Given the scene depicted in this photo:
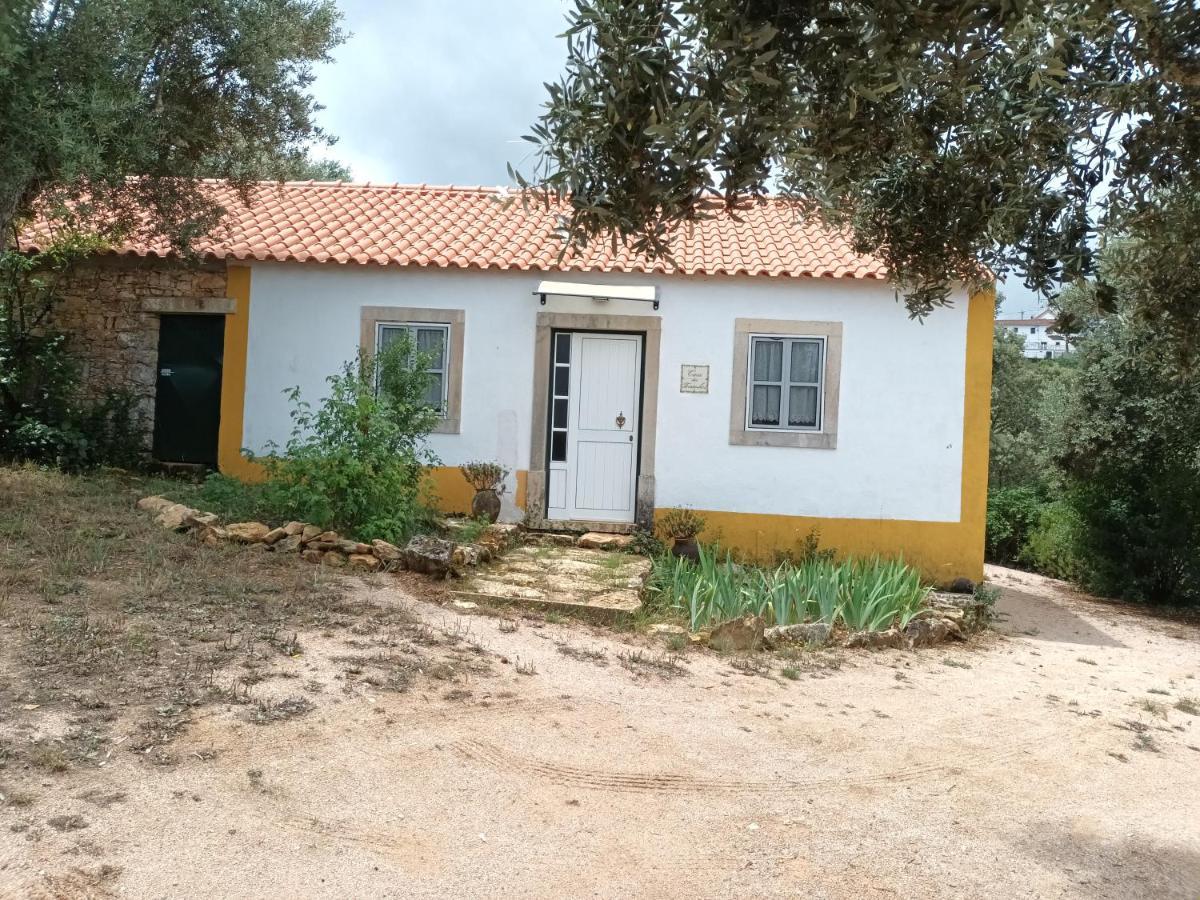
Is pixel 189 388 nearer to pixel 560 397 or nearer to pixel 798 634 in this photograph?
pixel 560 397

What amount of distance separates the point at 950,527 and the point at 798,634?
3.61m

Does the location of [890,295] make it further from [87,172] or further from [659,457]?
[87,172]

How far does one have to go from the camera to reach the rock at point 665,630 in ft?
22.4

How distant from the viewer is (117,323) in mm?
10695

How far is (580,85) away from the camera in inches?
124

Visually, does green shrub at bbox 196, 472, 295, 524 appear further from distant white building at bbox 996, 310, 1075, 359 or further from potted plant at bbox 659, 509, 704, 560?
distant white building at bbox 996, 310, 1075, 359

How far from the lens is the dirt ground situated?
328 centimetres

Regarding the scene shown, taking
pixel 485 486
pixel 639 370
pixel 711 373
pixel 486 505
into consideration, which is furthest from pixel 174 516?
pixel 711 373

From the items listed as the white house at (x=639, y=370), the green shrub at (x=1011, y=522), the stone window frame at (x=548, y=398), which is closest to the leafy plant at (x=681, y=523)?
the white house at (x=639, y=370)

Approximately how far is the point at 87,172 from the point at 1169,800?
844cm

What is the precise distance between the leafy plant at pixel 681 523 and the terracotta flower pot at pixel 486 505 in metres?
1.71

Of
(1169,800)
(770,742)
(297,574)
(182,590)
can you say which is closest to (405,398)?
(297,574)

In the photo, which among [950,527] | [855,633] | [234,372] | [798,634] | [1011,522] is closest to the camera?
[798,634]

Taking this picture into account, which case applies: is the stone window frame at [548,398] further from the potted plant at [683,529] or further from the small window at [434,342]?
the small window at [434,342]
